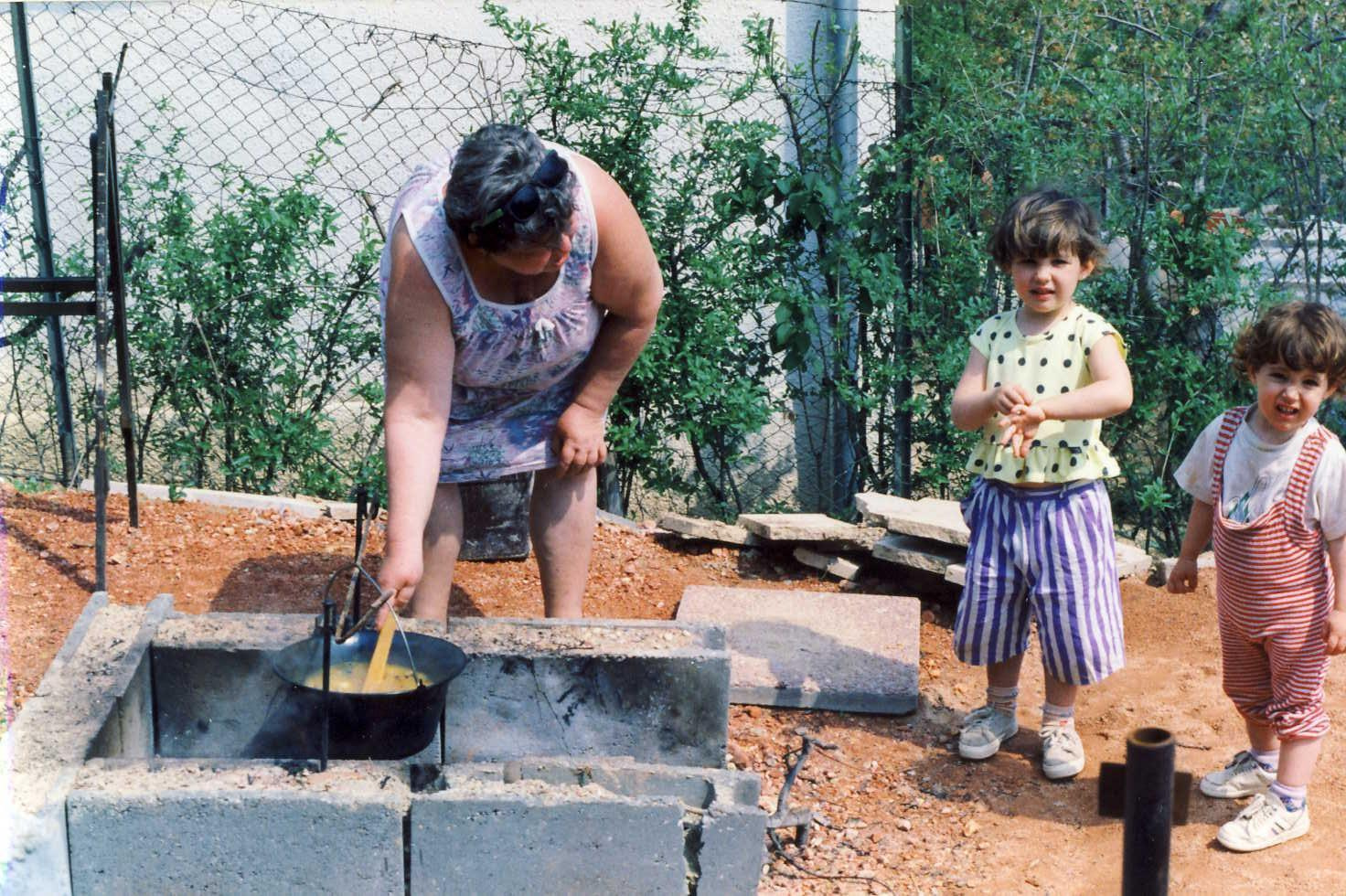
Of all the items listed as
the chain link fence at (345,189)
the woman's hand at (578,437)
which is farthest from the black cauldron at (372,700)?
the chain link fence at (345,189)

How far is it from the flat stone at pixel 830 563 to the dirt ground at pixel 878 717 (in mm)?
57

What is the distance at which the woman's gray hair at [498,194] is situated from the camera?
308cm

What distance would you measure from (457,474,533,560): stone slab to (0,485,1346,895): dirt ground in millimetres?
60

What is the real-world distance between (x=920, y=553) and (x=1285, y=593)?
5.94 ft

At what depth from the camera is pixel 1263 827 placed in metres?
3.53

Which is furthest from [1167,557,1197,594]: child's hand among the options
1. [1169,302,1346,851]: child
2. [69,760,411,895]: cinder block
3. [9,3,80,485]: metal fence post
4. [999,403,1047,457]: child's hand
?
[9,3,80,485]: metal fence post

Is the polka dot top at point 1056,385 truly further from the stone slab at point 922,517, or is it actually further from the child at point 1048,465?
the stone slab at point 922,517

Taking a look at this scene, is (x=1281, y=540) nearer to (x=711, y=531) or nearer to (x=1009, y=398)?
(x=1009, y=398)

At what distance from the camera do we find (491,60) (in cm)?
650

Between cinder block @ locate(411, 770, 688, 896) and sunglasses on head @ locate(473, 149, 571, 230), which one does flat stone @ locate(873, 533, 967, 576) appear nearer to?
cinder block @ locate(411, 770, 688, 896)

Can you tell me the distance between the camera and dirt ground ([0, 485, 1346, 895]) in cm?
351

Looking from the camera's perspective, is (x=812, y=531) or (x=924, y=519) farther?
(x=812, y=531)

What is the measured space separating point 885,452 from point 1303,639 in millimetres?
3031

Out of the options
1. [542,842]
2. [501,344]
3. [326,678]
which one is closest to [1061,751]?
[542,842]
